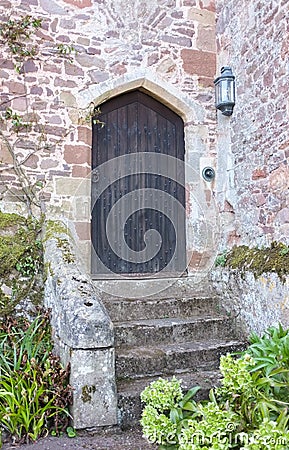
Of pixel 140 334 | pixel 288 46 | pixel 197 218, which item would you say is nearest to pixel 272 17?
pixel 288 46

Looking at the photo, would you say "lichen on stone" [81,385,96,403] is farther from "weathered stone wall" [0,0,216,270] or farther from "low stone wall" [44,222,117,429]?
"weathered stone wall" [0,0,216,270]

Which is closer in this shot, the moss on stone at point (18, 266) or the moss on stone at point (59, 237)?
the moss on stone at point (59, 237)

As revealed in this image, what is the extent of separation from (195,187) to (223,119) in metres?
0.88

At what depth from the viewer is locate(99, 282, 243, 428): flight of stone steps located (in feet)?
12.0

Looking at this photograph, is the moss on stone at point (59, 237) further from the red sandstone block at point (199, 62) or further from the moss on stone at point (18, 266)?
the red sandstone block at point (199, 62)

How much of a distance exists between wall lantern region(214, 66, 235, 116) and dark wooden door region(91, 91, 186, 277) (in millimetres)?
645

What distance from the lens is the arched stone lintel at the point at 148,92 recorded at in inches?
211

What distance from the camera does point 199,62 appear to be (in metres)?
5.77

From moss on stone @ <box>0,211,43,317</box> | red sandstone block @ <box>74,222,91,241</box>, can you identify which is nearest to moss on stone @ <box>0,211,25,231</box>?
moss on stone @ <box>0,211,43,317</box>

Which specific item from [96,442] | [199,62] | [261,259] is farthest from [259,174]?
[96,442]

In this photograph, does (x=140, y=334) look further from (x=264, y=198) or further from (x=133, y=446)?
(x=264, y=198)

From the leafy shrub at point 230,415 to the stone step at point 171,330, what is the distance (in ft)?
5.04

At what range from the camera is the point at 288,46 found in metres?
4.30

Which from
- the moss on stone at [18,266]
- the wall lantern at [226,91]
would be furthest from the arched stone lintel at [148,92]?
the moss on stone at [18,266]
